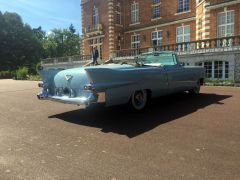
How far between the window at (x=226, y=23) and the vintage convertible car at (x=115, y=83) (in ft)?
41.2

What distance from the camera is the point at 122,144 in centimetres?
438

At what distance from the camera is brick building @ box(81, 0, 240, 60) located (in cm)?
2612

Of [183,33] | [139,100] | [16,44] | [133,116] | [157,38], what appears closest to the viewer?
[133,116]

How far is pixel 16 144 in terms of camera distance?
454 cm

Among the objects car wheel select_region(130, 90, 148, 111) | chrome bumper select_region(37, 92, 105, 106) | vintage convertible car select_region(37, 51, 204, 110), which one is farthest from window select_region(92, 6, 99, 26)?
chrome bumper select_region(37, 92, 105, 106)

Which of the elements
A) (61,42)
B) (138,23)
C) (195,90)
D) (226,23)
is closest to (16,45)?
(61,42)

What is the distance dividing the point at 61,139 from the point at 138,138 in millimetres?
1421

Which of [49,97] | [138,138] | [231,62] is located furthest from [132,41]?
[138,138]

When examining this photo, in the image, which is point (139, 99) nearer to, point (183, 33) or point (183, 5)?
point (183, 33)

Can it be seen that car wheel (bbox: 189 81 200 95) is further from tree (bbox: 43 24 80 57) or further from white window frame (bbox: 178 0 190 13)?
tree (bbox: 43 24 80 57)

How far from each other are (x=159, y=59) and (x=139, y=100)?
2113 millimetres

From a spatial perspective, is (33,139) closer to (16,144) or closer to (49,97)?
(16,144)

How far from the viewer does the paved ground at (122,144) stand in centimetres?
336

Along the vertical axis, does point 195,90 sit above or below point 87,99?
below
